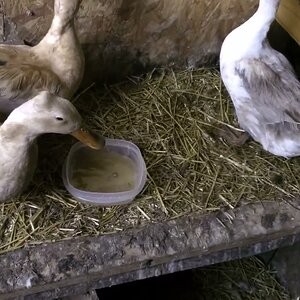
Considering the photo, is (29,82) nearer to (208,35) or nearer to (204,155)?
(204,155)

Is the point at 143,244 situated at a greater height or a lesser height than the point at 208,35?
lesser

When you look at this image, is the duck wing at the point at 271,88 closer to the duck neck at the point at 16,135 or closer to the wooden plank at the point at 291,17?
the wooden plank at the point at 291,17

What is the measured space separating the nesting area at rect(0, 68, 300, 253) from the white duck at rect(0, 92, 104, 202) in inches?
3.6

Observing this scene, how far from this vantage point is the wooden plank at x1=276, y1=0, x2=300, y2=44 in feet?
5.86

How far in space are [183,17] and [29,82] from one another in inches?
23.6

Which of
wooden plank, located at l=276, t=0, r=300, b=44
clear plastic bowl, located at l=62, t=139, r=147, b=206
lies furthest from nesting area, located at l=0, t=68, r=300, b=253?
wooden plank, located at l=276, t=0, r=300, b=44

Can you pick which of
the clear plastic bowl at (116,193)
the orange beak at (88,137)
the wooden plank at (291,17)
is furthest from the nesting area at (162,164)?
the wooden plank at (291,17)

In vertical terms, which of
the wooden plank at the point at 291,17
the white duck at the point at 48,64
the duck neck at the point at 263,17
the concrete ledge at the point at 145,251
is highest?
the duck neck at the point at 263,17

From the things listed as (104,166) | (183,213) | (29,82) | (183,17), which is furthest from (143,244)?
(183,17)

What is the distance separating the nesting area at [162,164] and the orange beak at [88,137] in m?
0.16

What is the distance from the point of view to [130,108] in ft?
5.89

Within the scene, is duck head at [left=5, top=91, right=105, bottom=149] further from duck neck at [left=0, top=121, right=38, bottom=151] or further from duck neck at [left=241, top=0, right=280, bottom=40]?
duck neck at [left=241, top=0, right=280, bottom=40]

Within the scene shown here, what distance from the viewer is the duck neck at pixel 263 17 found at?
159 centimetres

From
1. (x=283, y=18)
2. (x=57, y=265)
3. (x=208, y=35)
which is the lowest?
(x=57, y=265)
